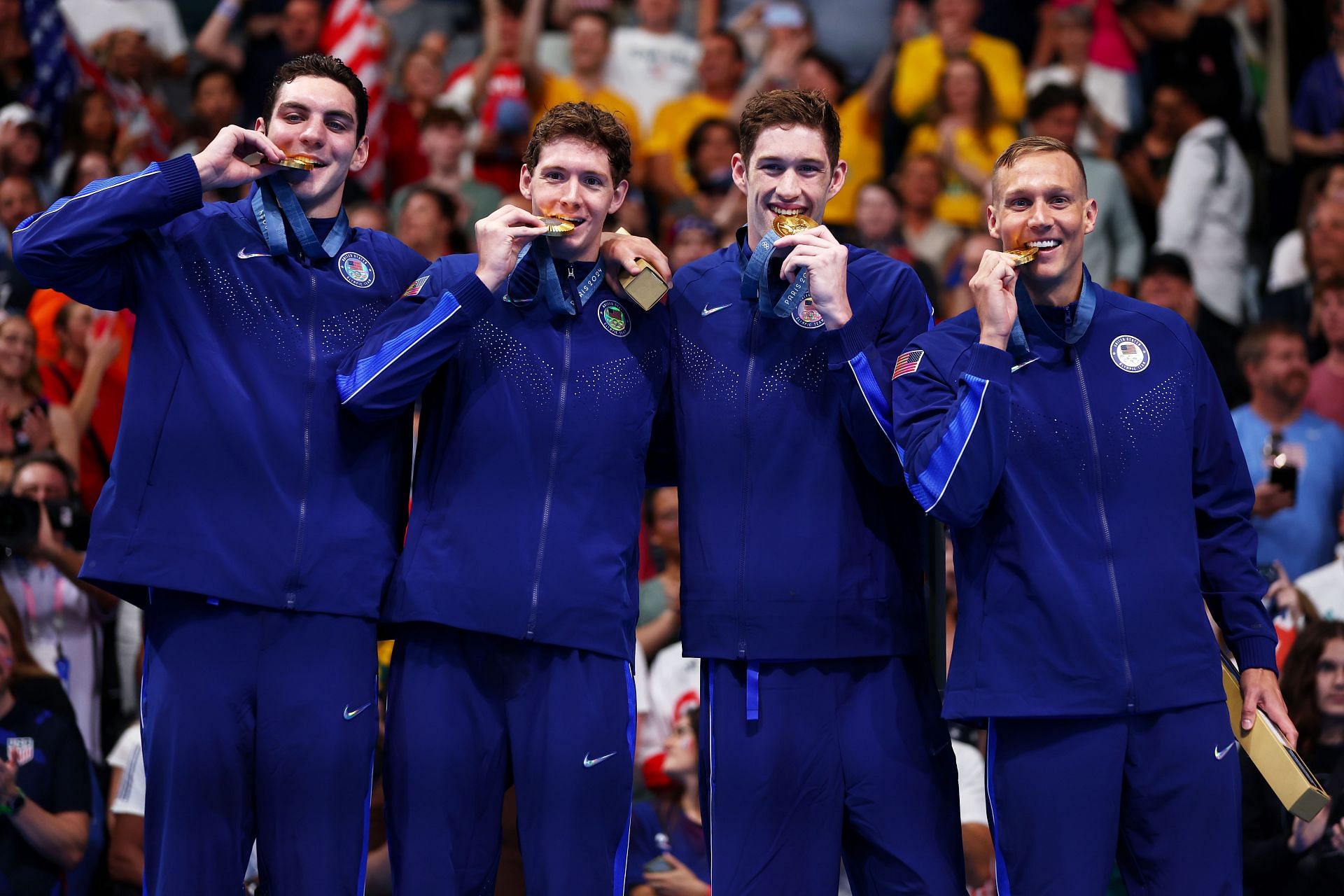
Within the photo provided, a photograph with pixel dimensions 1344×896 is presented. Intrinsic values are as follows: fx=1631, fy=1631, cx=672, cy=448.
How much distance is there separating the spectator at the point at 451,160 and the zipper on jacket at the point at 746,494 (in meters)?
6.17

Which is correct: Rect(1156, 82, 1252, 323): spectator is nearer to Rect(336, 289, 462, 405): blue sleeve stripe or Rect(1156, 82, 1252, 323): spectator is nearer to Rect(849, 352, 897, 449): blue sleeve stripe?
Rect(849, 352, 897, 449): blue sleeve stripe

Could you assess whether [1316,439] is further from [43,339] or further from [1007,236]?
[43,339]

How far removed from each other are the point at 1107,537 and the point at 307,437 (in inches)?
96.5

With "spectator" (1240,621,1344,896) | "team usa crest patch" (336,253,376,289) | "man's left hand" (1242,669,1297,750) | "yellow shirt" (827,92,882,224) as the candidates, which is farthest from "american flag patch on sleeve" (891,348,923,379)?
"yellow shirt" (827,92,882,224)

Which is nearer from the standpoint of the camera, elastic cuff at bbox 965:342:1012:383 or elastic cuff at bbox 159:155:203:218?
elastic cuff at bbox 965:342:1012:383

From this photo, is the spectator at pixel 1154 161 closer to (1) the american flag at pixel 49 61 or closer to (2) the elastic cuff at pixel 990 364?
→ (2) the elastic cuff at pixel 990 364

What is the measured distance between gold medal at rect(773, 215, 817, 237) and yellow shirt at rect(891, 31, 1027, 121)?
7.29m

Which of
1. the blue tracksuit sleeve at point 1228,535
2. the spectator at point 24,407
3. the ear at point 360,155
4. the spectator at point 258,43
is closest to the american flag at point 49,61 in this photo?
the spectator at point 258,43

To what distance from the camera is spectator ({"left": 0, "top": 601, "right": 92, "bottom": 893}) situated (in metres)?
6.62

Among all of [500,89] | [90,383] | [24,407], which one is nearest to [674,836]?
[24,407]

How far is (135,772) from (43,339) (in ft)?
11.9

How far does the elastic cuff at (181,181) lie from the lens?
16.3 ft

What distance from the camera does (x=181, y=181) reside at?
4965 mm

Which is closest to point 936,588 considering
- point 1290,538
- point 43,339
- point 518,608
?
point 518,608
